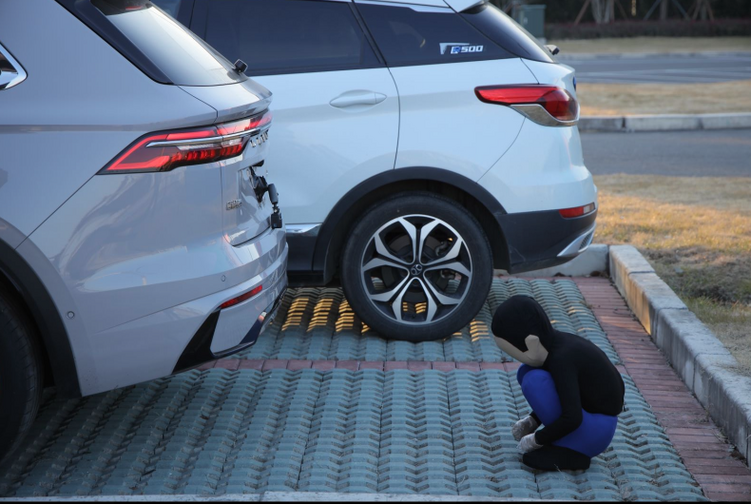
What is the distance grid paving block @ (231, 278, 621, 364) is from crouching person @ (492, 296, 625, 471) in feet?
4.27

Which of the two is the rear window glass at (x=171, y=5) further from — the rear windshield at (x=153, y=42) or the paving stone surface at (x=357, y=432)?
the paving stone surface at (x=357, y=432)

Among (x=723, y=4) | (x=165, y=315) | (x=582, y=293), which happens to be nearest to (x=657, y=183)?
(x=582, y=293)

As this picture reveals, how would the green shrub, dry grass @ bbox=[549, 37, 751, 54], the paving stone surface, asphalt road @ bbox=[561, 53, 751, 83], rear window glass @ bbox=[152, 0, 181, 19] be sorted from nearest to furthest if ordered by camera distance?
the paving stone surface → rear window glass @ bbox=[152, 0, 181, 19] → asphalt road @ bbox=[561, 53, 751, 83] → dry grass @ bbox=[549, 37, 751, 54] → the green shrub

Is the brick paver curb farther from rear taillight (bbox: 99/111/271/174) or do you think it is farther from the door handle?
rear taillight (bbox: 99/111/271/174)

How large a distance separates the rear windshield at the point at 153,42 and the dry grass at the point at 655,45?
3007cm

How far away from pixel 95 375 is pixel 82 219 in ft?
1.86

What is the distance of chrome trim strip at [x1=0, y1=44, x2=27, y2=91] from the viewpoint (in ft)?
Result: 10.3

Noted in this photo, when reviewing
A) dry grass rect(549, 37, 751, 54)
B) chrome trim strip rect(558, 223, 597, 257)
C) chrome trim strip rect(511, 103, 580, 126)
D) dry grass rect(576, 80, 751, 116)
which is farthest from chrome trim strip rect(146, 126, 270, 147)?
dry grass rect(549, 37, 751, 54)

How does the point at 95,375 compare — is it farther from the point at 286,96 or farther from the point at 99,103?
the point at 286,96

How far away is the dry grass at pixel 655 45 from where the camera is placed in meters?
33.3

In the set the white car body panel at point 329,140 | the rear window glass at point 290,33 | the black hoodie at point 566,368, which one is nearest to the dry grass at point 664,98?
the rear window glass at point 290,33

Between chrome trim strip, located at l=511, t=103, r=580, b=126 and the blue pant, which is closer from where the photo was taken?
the blue pant

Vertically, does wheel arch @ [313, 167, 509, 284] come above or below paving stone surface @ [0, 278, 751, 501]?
above

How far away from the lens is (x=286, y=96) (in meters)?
4.70
